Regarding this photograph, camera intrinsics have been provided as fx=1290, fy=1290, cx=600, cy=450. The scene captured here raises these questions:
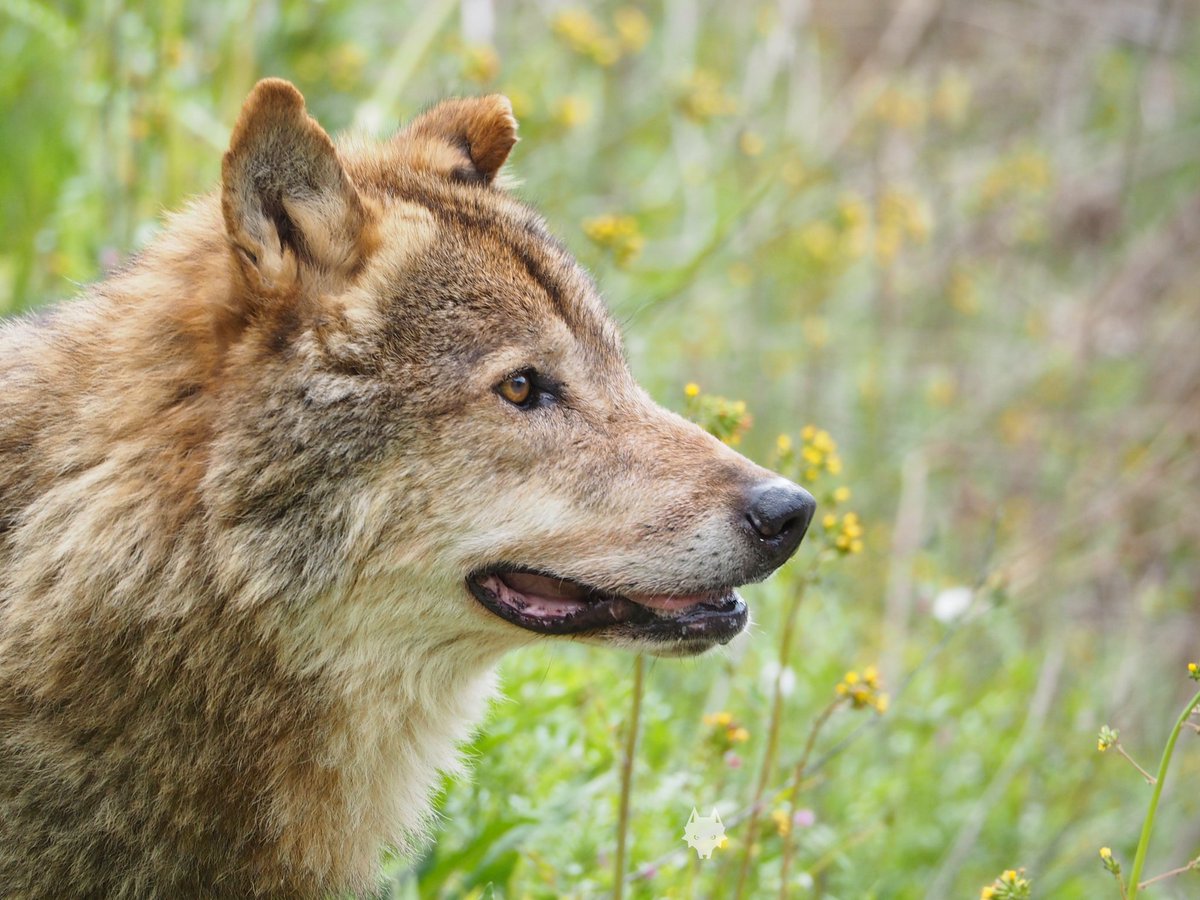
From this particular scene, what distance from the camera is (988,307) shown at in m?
9.95

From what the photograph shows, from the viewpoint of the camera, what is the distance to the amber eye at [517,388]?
3234 mm

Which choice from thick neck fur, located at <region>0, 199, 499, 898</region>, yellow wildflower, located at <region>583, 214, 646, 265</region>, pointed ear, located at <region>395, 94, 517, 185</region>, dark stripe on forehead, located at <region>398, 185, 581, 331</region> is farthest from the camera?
yellow wildflower, located at <region>583, 214, 646, 265</region>

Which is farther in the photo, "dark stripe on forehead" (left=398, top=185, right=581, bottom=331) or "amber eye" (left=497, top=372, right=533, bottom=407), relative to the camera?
"dark stripe on forehead" (left=398, top=185, right=581, bottom=331)

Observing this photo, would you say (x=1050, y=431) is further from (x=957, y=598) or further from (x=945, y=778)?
(x=957, y=598)

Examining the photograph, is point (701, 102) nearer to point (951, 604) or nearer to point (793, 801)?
point (951, 604)

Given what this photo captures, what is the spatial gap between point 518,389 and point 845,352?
6.10 m

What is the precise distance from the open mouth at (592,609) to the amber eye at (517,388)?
0.43 m

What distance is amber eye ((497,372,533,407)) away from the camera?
323cm

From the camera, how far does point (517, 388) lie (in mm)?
3266

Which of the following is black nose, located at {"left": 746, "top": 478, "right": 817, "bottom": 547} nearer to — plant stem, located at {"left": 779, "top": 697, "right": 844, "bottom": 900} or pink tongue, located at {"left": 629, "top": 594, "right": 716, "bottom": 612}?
pink tongue, located at {"left": 629, "top": 594, "right": 716, "bottom": 612}

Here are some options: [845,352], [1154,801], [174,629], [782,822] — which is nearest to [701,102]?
[845,352]

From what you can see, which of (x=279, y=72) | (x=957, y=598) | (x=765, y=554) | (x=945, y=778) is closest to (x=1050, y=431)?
(x=945, y=778)

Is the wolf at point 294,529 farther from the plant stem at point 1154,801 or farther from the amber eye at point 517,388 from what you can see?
the plant stem at point 1154,801

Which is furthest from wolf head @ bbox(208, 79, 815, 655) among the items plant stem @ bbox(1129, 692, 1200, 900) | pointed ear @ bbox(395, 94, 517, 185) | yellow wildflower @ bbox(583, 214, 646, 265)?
yellow wildflower @ bbox(583, 214, 646, 265)
